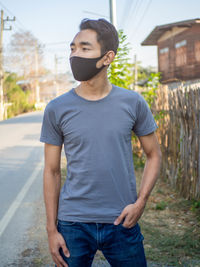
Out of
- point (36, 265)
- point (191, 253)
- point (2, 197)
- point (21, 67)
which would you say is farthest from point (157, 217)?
point (21, 67)

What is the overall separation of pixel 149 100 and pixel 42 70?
207ft

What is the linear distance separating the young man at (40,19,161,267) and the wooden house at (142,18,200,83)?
2080 centimetres

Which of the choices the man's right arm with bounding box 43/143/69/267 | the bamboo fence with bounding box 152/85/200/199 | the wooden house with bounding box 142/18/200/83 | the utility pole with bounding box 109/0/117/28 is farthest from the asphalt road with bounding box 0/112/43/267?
the wooden house with bounding box 142/18/200/83

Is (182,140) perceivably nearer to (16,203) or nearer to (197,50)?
(16,203)

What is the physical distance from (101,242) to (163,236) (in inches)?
109

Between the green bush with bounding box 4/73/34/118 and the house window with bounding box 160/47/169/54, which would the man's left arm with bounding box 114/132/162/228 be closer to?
the house window with bounding box 160/47/169/54

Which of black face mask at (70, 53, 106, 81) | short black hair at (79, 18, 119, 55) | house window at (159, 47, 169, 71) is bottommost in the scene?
black face mask at (70, 53, 106, 81)

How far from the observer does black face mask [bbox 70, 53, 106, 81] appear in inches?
84.5

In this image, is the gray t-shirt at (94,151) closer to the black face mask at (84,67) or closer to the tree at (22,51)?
the black face mask at (84,67)

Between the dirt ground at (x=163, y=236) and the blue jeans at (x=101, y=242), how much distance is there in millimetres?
1889

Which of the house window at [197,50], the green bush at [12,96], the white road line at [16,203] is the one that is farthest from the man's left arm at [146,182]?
the green bush at [12,96]

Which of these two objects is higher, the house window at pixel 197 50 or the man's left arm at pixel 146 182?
the house window at pixel 197 50

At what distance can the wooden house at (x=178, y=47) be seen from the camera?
2353cm

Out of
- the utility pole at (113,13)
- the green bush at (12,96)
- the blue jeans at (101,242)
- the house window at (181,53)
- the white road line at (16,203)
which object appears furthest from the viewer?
the green bush at (12,96)
